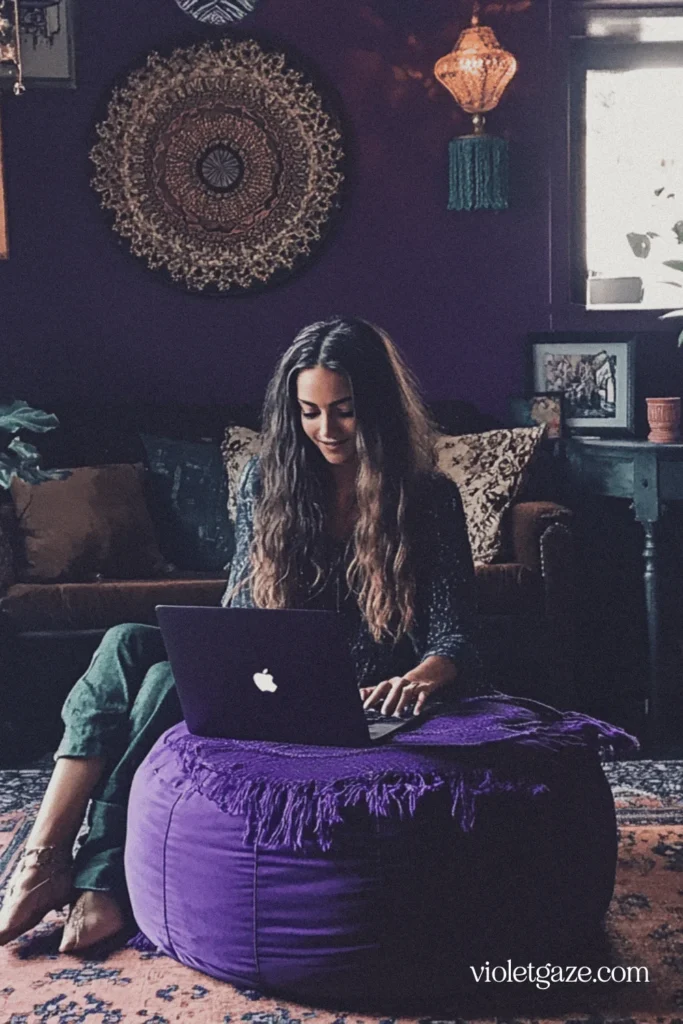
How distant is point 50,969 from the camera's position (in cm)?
221

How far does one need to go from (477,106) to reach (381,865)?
9.84ft

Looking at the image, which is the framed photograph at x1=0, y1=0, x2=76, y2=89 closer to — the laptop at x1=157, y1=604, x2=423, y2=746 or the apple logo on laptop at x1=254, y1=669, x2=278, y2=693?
the laptop at x1=157, y1=604, x2=423, y2=746

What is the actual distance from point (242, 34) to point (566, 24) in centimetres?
107

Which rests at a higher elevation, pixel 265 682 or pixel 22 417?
pixel 22 417

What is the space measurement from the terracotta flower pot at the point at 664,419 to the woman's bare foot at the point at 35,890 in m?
2.38

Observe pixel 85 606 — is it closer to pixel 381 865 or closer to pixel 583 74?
pixel 381 865

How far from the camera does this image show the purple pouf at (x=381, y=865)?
1959 millimetres

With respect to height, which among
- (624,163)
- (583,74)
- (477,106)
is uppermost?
(583,74)

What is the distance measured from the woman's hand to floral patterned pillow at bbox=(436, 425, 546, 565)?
159 centimetres

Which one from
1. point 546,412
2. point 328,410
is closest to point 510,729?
point 328,410

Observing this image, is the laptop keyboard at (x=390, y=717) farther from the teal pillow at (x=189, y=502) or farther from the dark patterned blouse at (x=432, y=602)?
the teal pillow at (x=189, y=502)

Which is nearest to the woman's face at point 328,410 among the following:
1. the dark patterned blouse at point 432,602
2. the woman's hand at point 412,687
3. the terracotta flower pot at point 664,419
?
the dark patterned blouse at point 432,602

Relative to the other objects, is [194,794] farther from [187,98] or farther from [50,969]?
[187,98]

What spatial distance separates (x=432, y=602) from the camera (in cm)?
234
